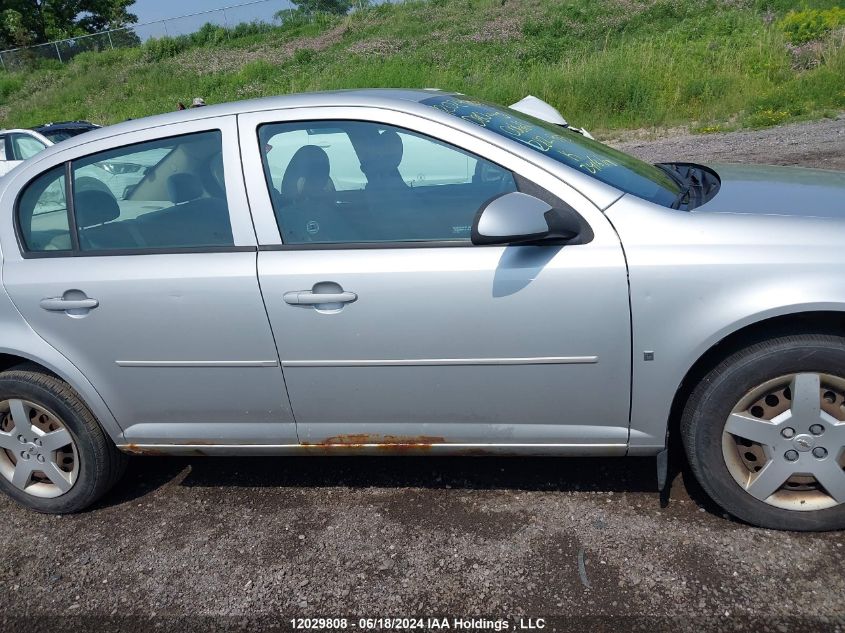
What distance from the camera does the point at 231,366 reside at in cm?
284

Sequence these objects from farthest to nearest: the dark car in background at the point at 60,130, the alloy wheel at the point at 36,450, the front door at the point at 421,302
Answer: the dark car in background at the point at 60,130
the alloy wheel at the point at 36,450
the front door at the point at 421,302

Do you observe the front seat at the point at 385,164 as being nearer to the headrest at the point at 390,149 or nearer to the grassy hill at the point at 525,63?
the headrest at the point at 390,149

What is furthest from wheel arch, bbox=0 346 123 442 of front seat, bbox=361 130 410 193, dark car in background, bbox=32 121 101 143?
dark car in background, bbox=32 121 101 143

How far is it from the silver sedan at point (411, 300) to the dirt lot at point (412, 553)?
235 mm

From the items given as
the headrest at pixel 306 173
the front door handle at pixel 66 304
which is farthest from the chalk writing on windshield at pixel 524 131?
the front door handle at pixel 66 304

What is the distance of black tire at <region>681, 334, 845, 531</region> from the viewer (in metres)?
2.39

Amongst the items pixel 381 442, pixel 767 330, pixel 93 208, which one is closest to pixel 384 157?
pixel 381 442

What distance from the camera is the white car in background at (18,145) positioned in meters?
10.5

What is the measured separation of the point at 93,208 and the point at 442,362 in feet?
5.50

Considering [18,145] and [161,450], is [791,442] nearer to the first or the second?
[161,450]

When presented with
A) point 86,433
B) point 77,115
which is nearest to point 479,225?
point 86,433

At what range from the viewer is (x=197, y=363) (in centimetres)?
286

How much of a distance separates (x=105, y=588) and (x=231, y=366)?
986 mm

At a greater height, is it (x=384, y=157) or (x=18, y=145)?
(x=384, y=157)
